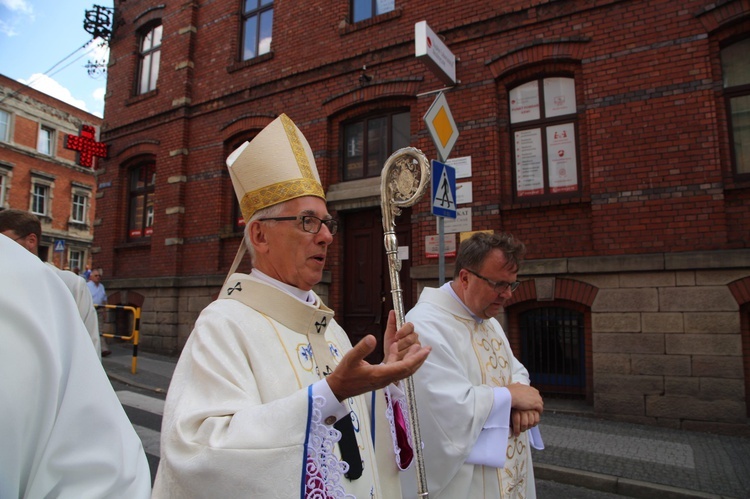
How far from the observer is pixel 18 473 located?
798 mm

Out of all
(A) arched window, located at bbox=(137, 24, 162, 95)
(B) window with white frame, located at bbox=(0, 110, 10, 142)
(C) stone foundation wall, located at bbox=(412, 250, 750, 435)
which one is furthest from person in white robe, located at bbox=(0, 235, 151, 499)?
(B) window with white frame, located at bbox=(0, 110, 10, 142)

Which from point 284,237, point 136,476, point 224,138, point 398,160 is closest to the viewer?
point 136,476

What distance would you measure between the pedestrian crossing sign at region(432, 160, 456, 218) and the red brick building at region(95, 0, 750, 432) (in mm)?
1163

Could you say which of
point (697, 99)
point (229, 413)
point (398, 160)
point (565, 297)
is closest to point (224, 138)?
point (565, 297)

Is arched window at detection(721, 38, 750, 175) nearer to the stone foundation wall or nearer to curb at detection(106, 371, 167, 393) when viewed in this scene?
the stone foundation wall

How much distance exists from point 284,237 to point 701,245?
21.4 ft

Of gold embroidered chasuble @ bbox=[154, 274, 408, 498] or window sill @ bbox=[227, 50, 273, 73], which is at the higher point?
window sill @ bbox=[227, 50, 273, 73]

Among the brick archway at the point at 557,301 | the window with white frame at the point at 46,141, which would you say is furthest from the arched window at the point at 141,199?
the window with white frame at the point at 46,141

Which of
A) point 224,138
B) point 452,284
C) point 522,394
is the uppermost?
point 224,138

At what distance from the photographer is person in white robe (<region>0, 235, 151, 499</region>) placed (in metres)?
0.81

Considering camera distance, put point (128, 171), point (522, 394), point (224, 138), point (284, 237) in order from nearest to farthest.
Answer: point (284, 237)
point (522, 394)
point (224, 138)
point (128, 171)

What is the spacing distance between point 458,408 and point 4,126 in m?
33.0

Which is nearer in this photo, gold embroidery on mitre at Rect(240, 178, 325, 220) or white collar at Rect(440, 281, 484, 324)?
gold embroidery on mitre at Rect(240, 178, 325, 220)

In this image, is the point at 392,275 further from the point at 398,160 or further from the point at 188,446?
the point at 188,446
